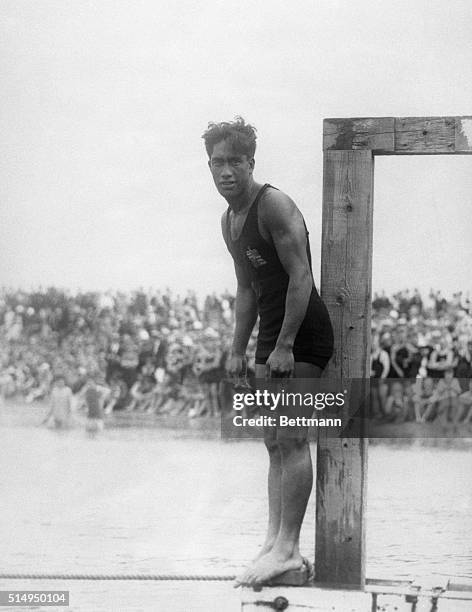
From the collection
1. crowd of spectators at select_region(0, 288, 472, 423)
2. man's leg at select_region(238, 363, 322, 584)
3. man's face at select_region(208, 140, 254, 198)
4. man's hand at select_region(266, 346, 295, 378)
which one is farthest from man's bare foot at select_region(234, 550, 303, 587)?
crowd of spectators at select_region(0, 288, 472, 423)

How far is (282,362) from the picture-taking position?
3457 millimetres

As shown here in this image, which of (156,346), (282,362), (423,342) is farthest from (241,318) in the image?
(156,346)

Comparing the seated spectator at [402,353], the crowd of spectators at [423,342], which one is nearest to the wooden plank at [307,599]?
the crowd of spectators at [423,342]

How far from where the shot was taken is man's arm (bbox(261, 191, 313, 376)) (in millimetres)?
3445

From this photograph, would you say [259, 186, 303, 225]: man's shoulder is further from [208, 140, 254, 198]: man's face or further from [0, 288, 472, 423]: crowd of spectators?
[0, 288, 472, 423]: crowd of spectators

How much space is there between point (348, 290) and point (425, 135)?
22.2 inches

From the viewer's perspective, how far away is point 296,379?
3504 mm

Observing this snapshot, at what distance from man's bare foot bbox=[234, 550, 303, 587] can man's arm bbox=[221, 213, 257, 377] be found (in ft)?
2.07

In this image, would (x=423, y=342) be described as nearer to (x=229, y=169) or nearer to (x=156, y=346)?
(x=156, y=346)

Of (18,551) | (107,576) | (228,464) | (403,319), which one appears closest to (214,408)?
(228,464)

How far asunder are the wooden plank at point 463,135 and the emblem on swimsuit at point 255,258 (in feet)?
2.37

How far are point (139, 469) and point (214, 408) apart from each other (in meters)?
2.15

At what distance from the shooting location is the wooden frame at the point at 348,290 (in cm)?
350

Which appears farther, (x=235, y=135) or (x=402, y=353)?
(x=402, y=353)
